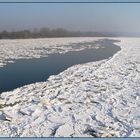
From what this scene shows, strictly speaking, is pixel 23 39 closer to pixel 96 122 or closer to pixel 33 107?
pixel 33 107

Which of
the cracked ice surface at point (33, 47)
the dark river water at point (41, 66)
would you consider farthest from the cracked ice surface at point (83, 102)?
the cracked ice surface at point (33, 47)

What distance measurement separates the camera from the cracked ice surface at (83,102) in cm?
263

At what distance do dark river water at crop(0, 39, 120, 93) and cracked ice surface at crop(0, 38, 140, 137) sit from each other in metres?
0.04

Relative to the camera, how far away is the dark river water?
2805 millimetres

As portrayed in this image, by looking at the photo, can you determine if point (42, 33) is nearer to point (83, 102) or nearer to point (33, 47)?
point (33, 47)

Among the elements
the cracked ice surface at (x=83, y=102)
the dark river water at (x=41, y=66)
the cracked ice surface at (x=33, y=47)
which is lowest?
the cracked ice surface at (x=83, y=102)

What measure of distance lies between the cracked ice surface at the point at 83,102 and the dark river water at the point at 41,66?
4 centimetres

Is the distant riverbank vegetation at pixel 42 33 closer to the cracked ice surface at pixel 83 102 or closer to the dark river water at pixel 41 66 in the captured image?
the dark river water at pixel 41 66

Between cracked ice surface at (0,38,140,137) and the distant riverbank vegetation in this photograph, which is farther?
the distant riverbank vegetation

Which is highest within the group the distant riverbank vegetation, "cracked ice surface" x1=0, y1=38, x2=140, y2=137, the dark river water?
the distant riverbank vegetation

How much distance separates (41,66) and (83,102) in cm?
37

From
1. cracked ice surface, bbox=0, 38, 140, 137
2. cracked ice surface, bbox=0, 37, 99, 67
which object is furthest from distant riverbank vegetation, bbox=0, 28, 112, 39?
cracked ice surface, bbox=0, 38, 140, 137

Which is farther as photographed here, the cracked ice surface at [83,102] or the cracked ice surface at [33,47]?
the cracked ice surface at [33,47]

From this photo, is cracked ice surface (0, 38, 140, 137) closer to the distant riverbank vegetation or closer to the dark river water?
the dark river water
